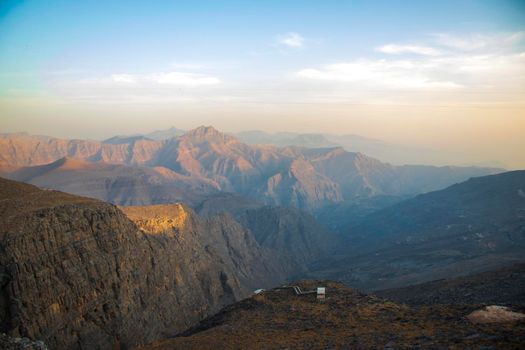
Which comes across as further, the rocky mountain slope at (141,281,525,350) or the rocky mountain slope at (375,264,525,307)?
the rocky mountain slope at (375,264,525,307)

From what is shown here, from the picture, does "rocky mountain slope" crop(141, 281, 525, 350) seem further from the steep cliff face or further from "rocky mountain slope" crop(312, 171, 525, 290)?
"rocky mountain slope" crop(312, 171, 525, 290)

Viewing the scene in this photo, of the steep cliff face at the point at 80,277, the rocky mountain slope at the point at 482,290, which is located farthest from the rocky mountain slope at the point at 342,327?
the rocky mountain slope at the point at 482,290

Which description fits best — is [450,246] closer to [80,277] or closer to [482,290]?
[482,290]

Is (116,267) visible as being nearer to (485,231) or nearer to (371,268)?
(371,268)

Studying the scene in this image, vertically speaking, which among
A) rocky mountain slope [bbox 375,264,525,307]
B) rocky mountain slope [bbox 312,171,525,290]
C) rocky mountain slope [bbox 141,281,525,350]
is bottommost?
rocky mountain slope [bbox 312,171,525,290]

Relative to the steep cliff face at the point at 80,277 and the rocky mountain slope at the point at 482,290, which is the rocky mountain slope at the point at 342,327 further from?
the rocky mountain slope at the point at 482,290

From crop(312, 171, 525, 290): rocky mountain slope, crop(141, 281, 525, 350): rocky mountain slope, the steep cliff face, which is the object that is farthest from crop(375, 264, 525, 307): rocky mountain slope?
the steep cliff face

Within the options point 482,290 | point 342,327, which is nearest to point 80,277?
point 342,327
